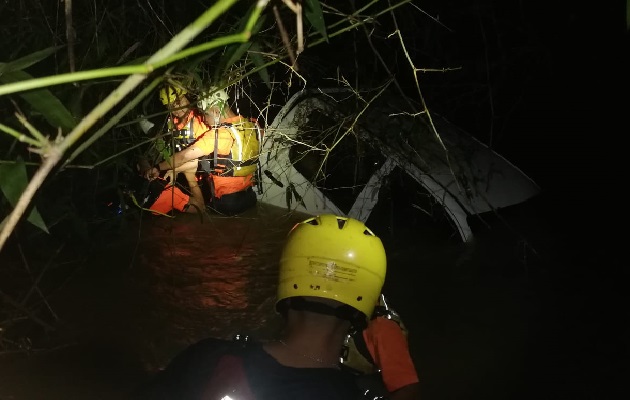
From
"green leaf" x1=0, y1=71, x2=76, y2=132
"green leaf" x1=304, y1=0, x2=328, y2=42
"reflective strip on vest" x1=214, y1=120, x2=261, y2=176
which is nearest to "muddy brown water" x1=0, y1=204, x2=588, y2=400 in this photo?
"reflective strip on vest" x1=214, y1=120, x2=261, y2=176

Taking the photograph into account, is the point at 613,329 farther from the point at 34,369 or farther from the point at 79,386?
the point at 34,369

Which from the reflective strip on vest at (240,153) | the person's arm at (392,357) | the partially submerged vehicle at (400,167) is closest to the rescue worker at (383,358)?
the person's arm at (392,357)

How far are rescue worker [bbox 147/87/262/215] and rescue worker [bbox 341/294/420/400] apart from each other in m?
4.20

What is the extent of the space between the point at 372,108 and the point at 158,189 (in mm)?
2309

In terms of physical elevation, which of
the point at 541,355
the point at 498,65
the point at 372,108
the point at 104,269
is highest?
the point at 498,65

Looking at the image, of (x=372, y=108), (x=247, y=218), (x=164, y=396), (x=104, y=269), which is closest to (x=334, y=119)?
(x=372, y=108)

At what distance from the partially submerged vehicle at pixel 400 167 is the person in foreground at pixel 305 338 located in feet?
10.9

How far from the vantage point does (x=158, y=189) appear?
264 inches

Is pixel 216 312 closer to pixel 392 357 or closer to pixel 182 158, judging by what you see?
pixel 182 158

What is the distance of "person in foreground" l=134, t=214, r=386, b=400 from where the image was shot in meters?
2.03

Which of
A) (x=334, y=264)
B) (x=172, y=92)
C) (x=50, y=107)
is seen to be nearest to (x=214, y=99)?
(x=172, y=92)

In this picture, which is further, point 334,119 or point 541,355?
point 334,119

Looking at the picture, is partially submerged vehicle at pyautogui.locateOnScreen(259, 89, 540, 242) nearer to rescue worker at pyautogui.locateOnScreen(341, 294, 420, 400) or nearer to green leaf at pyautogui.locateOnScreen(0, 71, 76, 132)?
rescue worker at pyautogui.locateOnScreen(341, 294, 420, 400)

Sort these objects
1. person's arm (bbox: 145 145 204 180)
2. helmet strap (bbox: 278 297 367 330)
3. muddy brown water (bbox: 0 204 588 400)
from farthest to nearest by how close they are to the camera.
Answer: person's arm (bbox: 145 145 204 180), muddy brown water (bbox: 0 204 588 400), helmet strap (bbox: 278 297 367 330)
